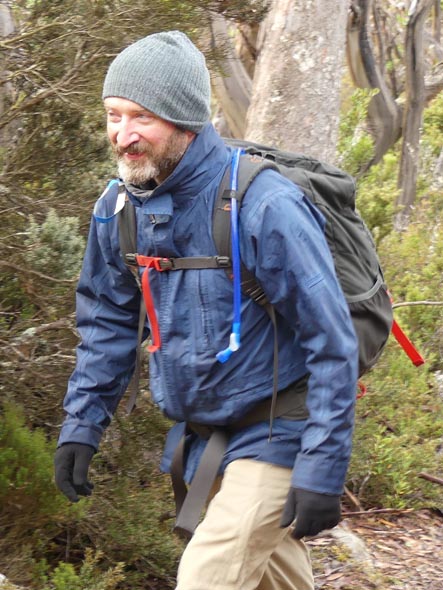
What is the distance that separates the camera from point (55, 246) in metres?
4.05

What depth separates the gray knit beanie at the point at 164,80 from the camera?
2.77 m

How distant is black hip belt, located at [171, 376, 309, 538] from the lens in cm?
284

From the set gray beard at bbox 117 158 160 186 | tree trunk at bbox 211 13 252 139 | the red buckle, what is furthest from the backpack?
tree trunk at bbox 211 13 252 139

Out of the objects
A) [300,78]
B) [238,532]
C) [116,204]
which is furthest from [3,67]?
[238,532]

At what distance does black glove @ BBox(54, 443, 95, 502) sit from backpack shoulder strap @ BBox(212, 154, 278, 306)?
86 cm

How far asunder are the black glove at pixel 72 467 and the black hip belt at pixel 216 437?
15.1 inches

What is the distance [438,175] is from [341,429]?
13.7m

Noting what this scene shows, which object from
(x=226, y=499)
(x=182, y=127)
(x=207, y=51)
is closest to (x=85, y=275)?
(x=182, y=127)

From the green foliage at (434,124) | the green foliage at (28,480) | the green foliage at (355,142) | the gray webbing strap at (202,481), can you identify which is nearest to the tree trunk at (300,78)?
the green foliage at (355,142)

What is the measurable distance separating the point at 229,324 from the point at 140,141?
0.63 meters

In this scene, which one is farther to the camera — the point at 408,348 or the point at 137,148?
the point at 408,348

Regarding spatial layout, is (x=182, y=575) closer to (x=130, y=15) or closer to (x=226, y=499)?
(x=226, y=499)

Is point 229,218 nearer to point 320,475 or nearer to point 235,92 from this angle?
point 320,475

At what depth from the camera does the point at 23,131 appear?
467cm
